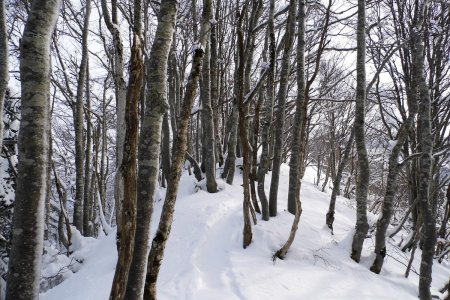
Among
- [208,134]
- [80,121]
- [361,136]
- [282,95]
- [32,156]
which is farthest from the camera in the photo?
[80,121]

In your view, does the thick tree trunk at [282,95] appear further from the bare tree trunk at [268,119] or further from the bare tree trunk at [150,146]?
the bare tree trunk at [150,146]

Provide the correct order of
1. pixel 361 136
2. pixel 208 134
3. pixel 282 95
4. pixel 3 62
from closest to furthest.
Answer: pixel 3 62 → pixel 361 136 → pixel 282 95 → pixel 208 134

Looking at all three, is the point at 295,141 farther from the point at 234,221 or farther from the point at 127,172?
the point at 127,172

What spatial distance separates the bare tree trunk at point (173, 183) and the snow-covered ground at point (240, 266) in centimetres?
106

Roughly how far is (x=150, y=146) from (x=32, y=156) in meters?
0.71

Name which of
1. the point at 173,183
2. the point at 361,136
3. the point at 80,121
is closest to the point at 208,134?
the point at 361,136

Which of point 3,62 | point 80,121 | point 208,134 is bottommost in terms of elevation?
point 208,134

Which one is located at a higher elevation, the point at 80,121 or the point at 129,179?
the point at 80,121

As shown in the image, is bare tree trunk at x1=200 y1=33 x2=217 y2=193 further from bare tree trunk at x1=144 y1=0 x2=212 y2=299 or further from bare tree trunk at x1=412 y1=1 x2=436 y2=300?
bare tree trunk at x1=144 y1=0 x2=212 y2=299

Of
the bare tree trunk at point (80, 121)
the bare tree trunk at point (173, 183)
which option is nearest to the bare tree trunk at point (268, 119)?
the bare tree trunk at point (173, 183)

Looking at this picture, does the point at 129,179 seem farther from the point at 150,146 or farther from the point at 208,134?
the point at 208,134

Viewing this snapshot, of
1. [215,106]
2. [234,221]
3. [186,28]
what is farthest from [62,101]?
[234,221]

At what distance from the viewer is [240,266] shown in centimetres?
429

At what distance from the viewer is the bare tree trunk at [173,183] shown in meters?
2.64
